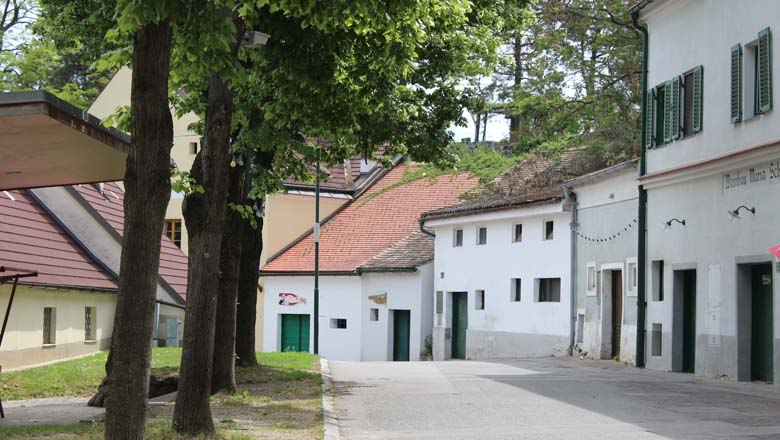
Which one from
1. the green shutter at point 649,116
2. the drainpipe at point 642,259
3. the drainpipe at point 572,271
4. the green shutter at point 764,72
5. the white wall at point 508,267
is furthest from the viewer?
the white wall at point 508,267

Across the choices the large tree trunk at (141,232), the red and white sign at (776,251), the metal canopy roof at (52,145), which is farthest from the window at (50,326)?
the large tree trunk at (141,232)

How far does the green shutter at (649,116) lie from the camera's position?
27.1 metres

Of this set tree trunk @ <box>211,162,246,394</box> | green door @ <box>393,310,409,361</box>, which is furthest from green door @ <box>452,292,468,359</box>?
tree trunk @ <box>211,162,246,394</box>

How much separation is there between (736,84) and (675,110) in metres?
3.40

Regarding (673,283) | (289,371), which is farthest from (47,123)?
(673,283)

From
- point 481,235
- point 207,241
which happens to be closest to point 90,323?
point 481,235

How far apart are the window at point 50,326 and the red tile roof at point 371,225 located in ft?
74.6

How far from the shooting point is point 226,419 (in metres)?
14.5

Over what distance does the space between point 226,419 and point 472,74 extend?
36.5ft

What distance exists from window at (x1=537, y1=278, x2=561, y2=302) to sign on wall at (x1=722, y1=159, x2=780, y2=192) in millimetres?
13445

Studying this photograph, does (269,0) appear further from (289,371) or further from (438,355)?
(438,355)

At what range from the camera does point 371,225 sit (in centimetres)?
5303

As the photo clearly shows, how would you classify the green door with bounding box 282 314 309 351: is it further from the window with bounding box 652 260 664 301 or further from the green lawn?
the window with bounding box 652 260 664 301

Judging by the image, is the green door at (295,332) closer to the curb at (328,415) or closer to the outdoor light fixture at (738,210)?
the curb at (328,415)
